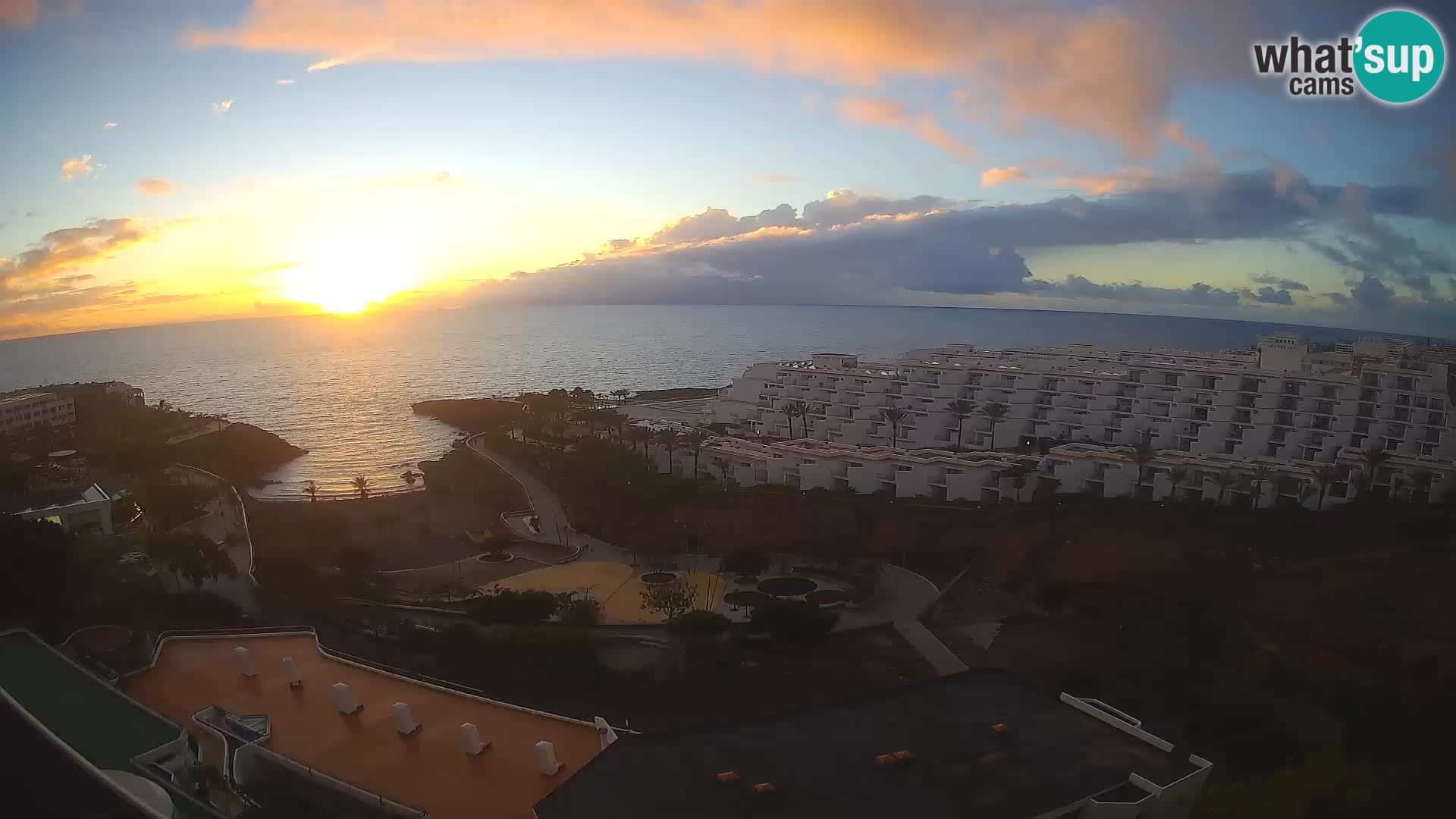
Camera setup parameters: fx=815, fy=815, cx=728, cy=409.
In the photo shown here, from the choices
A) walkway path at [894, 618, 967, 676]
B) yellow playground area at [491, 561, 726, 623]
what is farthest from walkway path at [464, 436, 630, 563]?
walkway path at [894, 618, 967, 676]

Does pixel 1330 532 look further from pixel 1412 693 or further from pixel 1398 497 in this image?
pixel 1412 693

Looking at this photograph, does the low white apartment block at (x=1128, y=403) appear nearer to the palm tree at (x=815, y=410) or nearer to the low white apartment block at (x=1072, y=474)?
the palm tree at (x=815, y=410)

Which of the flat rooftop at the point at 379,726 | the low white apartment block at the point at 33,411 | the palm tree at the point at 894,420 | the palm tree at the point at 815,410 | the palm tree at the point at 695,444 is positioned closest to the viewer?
the flat rooftop at the point at 379,726

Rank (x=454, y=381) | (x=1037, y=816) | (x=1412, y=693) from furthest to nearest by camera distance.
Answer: (x=454, y=381) → (x=1412, y=693) → (x=1037, y=816)

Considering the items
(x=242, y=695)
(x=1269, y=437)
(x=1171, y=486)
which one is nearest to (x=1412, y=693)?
(x=1171, y=486)

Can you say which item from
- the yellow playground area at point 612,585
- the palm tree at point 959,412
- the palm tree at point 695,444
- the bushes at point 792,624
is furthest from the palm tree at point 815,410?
the bushes at point 792,624

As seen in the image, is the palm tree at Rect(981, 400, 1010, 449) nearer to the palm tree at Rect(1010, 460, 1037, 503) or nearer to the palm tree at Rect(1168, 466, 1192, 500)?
the palm tree at Rect(1010, 460, 1037, 503)

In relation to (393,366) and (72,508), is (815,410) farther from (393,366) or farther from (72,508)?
(393,366)
